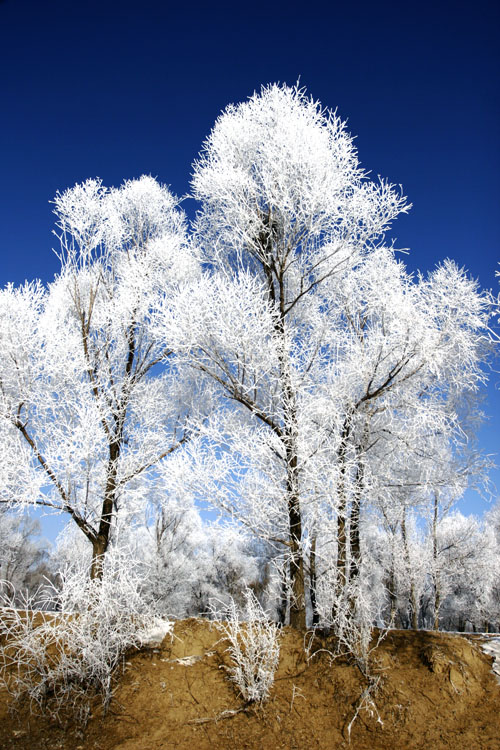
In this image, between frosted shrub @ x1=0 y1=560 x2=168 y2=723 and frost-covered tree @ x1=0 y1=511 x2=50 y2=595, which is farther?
frost-covered tree @ x1=0 y1=511 x2=50 y2=595

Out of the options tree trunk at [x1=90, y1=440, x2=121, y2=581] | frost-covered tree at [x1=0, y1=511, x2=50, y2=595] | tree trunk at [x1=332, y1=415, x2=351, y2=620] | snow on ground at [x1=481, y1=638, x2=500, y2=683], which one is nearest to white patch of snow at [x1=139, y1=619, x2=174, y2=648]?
tree trunk at [x1=90, y1=440, x2=121, y2=581]

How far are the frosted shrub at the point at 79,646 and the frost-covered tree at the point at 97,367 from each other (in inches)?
62.7

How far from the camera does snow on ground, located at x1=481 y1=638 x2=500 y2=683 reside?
480 centimetres

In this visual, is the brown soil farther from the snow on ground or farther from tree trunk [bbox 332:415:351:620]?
tree trunk [bbox 332:415:351:620]

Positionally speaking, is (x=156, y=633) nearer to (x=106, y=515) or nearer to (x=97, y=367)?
(x=106, y=515)

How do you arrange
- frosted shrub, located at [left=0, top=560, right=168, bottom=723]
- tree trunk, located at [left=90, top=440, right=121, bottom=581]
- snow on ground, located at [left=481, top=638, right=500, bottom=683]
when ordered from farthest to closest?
1. tree trunk, located at [left=90, top=440, right=121, bottom=581]
2. snow on ground, located at [left=481, top=638, right=500, bottom=683]
3. frosted shrub, located at [left=0, top=560, right=168, bottom=723]

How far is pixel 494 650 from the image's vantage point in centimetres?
518

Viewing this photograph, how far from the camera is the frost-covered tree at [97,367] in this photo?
629cm

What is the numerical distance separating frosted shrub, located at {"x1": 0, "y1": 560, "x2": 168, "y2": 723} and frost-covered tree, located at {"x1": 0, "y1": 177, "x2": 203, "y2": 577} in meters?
1.59

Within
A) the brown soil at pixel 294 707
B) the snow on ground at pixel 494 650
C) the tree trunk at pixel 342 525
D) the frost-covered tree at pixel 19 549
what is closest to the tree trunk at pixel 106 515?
the brown soil at pixel 294 707

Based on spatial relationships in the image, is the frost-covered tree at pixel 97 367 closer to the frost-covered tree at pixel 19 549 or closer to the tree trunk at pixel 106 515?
the tree trunk at pixel 106 515

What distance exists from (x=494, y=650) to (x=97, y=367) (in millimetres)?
7091

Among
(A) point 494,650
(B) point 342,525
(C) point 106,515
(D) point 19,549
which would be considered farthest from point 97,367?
(D) point 19,549

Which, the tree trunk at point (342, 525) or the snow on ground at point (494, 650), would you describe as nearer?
the snow on ground at point (494, 650)
